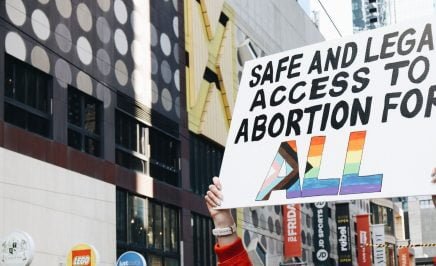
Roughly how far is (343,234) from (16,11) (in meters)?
39.2

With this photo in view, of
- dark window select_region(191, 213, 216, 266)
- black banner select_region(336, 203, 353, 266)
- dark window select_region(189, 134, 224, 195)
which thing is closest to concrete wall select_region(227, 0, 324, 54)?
dark window select_region(189, 134, 224, 195)

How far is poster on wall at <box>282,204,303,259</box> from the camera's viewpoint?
45.6 meters

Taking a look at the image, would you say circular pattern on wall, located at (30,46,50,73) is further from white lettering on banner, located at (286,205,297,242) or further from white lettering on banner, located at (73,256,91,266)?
white lettering on banner, located at (286,205,297,242)

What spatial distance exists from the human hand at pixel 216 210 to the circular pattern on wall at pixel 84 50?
1991 centimetres

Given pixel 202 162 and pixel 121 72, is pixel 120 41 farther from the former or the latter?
pixel 202 162

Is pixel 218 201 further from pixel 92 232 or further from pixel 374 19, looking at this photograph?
pixel 374 19

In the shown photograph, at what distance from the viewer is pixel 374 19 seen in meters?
159

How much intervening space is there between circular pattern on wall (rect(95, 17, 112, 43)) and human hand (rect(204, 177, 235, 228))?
70.3 ft

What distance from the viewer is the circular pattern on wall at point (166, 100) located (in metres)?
31.5

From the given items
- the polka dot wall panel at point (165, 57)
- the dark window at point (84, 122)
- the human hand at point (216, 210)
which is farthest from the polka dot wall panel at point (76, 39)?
the human hand at point (216, 210)

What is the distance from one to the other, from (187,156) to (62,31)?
32.4 ft

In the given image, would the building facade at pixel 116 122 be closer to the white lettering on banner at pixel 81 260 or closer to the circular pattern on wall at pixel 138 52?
the circular pattern on wall at pixel 138 52

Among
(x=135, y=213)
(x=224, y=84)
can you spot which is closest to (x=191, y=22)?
(x=224, y=84)

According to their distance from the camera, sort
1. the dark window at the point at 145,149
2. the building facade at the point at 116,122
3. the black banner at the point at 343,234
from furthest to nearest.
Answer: the black banner at the point at 343,234 → the dark window at the point at 145,149 → the building facade at the point at 116,122
